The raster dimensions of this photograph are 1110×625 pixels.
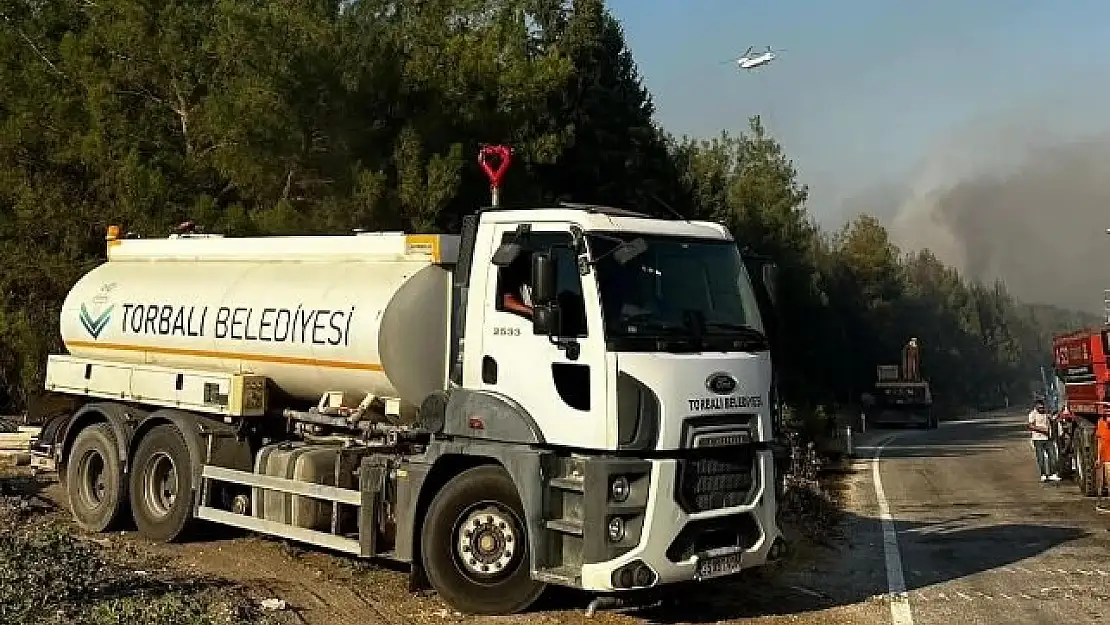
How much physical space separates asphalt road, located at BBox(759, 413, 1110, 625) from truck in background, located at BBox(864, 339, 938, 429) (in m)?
34.8

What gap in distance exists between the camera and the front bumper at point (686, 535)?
795cm

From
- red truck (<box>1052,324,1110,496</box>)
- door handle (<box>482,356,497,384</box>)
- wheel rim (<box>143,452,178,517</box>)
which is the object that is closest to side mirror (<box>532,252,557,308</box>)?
door handle (<box>482,356,497,384</box>)

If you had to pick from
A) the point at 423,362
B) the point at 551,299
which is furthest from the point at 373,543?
the point at 551,299

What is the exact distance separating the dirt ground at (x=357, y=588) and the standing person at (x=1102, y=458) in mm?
7844

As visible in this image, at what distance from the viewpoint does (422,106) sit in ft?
72.4

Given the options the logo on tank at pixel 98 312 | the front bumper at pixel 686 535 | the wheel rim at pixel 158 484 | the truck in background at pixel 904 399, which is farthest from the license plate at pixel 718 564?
the truck in background at pixel 904 399

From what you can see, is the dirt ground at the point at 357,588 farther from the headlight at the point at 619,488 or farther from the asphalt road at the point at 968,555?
the headlight at the point at 619,488

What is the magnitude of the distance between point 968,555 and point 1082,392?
8907 millimetres

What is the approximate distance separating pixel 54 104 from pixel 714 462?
15.5 m

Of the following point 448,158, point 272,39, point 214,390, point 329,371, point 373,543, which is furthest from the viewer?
point 448,158

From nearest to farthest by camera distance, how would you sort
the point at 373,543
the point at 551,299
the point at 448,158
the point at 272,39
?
the point at 551,299 → the point at 373,543 → the point at 272,39 → the point at 448,158

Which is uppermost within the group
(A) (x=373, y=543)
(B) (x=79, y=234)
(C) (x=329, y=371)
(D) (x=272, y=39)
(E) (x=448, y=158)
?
(D) (x=272, y=39)

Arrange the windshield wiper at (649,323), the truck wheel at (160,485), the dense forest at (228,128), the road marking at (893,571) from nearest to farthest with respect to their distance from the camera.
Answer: the windshield wiper at (649,323), the road marking at (893,571), the truck wheel at (160,485), the dense forest at (228,128)

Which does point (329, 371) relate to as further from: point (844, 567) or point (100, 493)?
point (844, 567)
